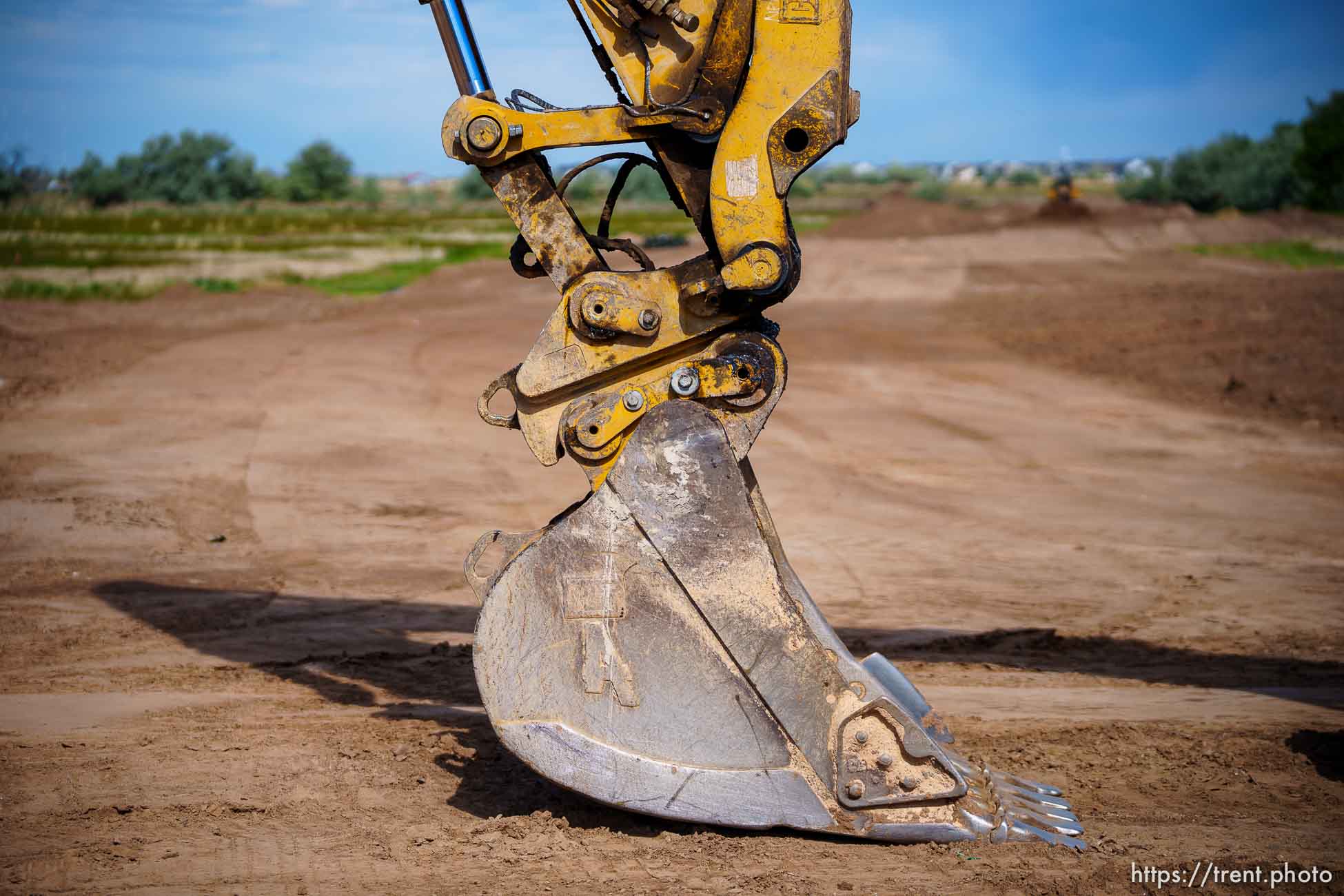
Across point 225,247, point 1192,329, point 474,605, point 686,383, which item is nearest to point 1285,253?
point 1192,329

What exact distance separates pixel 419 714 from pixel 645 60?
290 centimetres

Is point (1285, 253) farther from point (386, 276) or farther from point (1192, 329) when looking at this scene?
point (386, 276)

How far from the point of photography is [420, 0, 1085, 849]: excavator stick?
12.5ft

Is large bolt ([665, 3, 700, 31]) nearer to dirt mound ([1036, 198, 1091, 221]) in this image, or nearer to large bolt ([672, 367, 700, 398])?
Answer: large bolt ([672, 367, 700, 398])

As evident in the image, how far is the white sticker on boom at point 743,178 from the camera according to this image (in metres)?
3.92

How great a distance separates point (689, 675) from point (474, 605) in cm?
366

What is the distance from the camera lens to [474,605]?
7270 mm

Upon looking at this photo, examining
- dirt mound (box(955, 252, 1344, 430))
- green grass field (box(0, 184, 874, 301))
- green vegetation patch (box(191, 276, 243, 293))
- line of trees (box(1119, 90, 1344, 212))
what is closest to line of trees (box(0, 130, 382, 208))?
green grass field (box(0, 184, 874, 301))

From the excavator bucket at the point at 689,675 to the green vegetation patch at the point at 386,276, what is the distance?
20.4 m

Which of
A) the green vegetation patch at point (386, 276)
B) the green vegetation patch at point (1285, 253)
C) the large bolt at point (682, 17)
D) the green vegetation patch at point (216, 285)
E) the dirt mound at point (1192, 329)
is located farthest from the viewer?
the green vegetation patch at point (1285, 253)

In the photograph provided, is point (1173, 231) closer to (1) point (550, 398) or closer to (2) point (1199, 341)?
(2) point (1199, 341)

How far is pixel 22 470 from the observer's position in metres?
9.74

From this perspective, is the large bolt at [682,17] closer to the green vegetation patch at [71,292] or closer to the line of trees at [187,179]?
the green vegetation patch at [71,292]

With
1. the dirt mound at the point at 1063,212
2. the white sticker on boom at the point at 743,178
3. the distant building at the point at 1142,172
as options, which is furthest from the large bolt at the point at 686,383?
the distant building at the point at 1142,172
